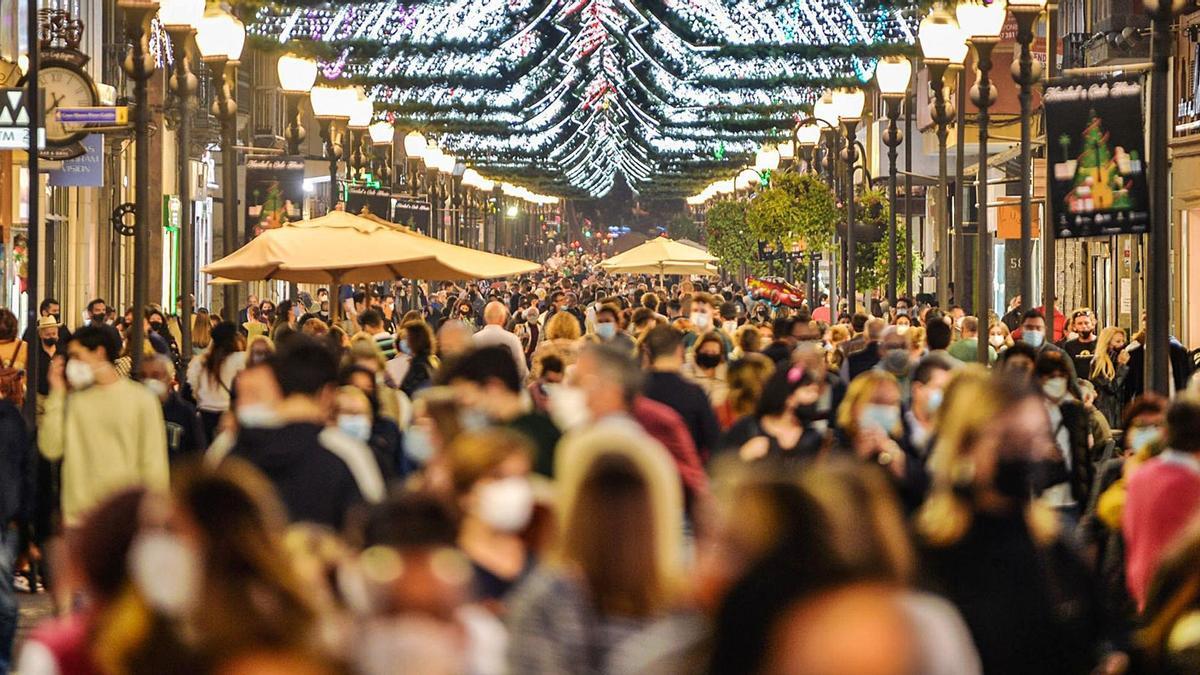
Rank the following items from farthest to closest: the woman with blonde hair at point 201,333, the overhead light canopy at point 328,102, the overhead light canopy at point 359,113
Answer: the overhead light canopy at point 359,113 < the overhead light canopy at point 328,102 < the woman with blonde hair at point 201,333

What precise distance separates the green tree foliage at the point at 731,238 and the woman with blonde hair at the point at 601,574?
204ft

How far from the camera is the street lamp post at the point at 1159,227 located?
16531 millimetres

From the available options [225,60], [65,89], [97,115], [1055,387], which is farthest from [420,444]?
[65,89]

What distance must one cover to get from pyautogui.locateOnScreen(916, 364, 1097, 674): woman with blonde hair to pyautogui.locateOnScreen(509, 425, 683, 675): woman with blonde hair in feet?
3.90

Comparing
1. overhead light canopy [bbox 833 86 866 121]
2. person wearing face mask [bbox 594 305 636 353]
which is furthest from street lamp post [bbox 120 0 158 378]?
overhead light canopy [bbox 833 86 866 121]

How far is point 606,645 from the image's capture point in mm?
5617

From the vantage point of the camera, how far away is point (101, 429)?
1258 cm

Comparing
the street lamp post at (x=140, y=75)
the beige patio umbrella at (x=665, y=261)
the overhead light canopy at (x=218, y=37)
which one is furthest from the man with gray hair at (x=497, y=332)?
the beige patio umbrella at (x=665, y=261)

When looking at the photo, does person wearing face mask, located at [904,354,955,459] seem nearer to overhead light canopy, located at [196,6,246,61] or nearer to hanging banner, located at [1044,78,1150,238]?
hanging banner, located at [1044,78,1150,238]

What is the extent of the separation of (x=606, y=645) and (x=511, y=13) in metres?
44.0

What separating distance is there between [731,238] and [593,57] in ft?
33.6

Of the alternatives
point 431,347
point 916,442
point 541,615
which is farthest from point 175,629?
point 431,347

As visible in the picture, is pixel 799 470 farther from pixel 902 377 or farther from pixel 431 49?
pixel 431 49

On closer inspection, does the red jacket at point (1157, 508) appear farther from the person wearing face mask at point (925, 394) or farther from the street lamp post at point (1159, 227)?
the street lamp post at point (1159, 227)
